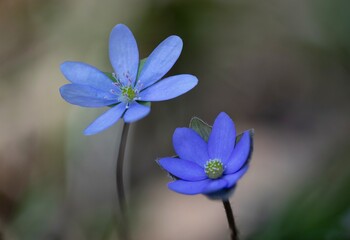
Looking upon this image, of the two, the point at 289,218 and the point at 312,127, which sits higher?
the point at 312,127

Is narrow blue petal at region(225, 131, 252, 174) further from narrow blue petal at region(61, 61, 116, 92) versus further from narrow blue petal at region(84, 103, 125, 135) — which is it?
narrow blue petal at region(61, 61, 116, 92)

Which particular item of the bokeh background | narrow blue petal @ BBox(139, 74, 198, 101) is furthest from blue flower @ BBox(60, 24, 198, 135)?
the bokeh background

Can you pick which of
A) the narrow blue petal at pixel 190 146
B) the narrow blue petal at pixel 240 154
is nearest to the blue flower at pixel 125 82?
the narrow blue petal at pixel 190 146

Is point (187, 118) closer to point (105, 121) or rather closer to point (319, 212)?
point (319, 212)

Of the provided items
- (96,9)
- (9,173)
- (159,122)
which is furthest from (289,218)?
(96,9)

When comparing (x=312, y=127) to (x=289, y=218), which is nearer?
(x=289, y=218)

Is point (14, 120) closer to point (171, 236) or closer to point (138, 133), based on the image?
point (138, 133)

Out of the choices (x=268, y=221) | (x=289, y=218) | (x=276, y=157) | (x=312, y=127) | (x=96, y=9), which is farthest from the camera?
(x=96, y=9)
